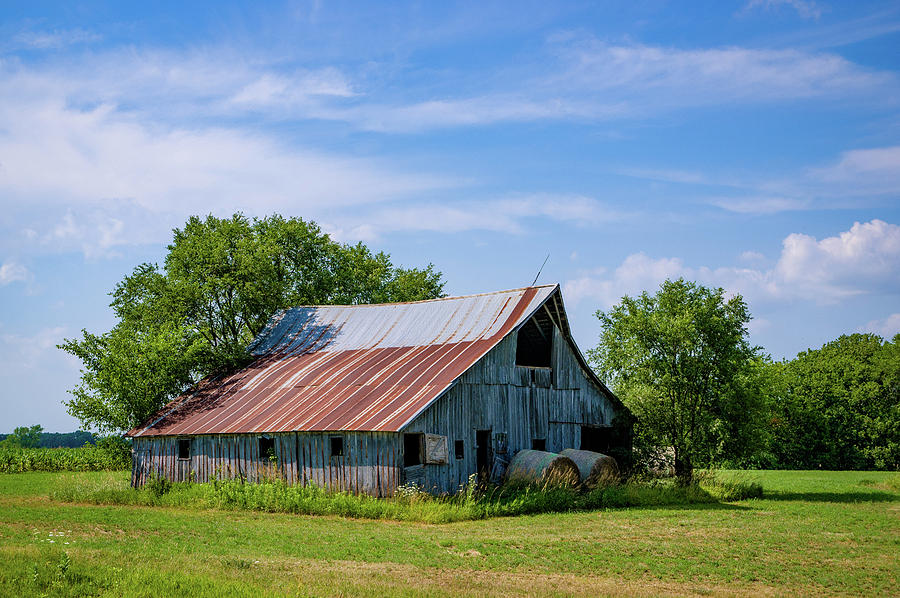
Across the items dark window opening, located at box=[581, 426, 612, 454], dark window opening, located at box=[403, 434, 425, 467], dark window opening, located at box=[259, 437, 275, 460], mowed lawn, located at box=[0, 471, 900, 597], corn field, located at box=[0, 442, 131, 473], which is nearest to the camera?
mowed lawn, located at box=[0, 471, 900, 597]

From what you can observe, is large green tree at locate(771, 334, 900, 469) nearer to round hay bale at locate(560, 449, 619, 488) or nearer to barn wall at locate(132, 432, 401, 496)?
round hay bale at locate(560, 449, 619, 488)

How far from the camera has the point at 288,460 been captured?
94.1 ft

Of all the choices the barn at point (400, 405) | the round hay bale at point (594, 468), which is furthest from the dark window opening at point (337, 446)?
the round hay bale at point (594, 468)

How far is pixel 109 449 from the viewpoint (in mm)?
39750

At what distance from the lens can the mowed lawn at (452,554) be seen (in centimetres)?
1366

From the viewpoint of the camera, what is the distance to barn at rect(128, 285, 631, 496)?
2702 centimetres

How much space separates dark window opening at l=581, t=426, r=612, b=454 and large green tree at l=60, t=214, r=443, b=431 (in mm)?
15889

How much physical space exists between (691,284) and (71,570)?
88.6ft

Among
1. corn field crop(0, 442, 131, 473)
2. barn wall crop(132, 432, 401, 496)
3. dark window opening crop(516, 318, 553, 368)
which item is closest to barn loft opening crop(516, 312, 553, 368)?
dark window opening crop(516, 318, 553, 368)

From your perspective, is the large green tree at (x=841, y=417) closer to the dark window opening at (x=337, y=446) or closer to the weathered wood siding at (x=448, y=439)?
the weathered wood siding at (x=448, y=439)

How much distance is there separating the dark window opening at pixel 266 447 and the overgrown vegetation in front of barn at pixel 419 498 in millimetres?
1127

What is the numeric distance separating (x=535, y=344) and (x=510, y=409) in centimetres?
382

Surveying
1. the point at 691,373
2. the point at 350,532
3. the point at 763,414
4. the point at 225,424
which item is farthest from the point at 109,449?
the point at 763,414

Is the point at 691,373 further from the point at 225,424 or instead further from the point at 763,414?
the point at 225,424
